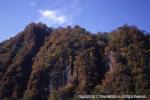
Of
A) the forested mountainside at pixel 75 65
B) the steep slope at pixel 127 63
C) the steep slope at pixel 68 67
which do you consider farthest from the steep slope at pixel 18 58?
the steep slope at pixel 127 63

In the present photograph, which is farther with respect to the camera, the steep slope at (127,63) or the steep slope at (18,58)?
the steep slope at (18,58)

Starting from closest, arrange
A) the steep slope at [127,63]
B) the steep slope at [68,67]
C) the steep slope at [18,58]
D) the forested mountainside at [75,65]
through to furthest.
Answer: the steep slope at [127,63] → the forested mountainside at [75,65] → the steep slope at [68,67] → the steep slope at [18,58]

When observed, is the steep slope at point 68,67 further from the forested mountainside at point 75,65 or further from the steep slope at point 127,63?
the steep slope at point 127,63

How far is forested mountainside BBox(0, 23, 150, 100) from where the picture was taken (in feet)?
200

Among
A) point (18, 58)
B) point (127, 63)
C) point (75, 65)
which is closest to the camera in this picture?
point (127, 63)

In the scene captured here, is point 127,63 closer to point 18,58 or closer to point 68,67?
point 68,67

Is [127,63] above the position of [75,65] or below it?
below

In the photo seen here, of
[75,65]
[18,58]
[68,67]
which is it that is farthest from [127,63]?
[18,58]

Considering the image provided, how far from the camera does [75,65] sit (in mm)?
69125

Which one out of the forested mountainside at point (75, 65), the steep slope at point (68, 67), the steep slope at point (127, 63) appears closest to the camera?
the steep slope at point (127, 63)

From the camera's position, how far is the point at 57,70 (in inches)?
2739

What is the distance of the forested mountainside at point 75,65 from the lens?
60.8 meters

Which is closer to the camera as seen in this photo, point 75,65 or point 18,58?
point 75,65

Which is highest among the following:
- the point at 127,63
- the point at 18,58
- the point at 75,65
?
the point at 18,58
